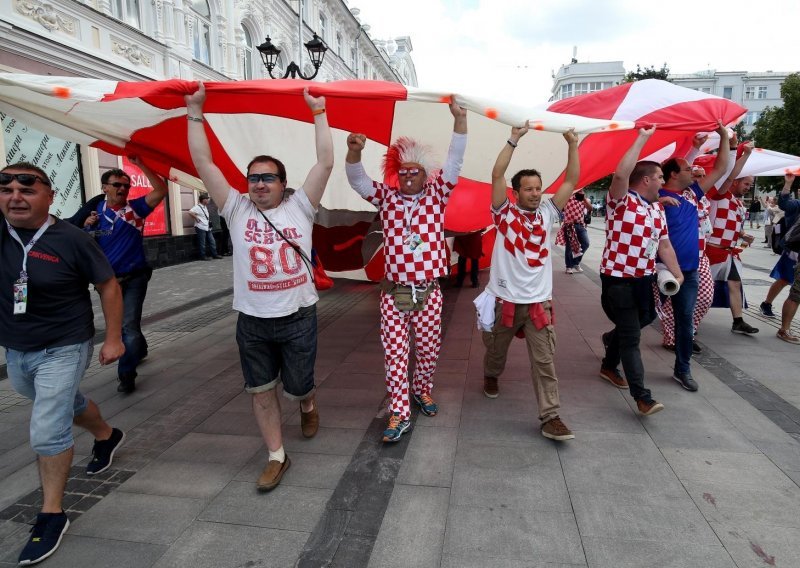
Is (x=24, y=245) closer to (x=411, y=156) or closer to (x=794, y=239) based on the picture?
(x=411, y=156)

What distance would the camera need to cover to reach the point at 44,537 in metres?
2.14

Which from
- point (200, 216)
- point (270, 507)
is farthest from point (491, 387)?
point (200, 216)

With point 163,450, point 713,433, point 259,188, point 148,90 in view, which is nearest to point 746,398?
point 713,433

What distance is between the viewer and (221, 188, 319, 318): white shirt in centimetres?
250

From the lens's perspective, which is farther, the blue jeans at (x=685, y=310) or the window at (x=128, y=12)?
the window at (x=128, y=12)

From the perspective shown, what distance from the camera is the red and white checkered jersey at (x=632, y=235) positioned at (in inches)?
128

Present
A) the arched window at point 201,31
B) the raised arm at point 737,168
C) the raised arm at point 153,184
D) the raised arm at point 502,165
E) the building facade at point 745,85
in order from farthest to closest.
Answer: the building facade at point 745,85 → the arched window at point 201,31 → the raised arm at point 737,168 → the raised arm at point 153,184 → the raised arm at point 502,165

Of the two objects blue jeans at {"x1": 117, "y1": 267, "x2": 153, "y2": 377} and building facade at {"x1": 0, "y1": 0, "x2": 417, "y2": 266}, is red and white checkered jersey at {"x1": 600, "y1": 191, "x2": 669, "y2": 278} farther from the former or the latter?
building facade at {"x1": 0, "y1": 0, "x2": 417, "y2": 266}

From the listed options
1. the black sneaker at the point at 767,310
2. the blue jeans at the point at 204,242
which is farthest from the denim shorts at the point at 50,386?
the blue jeans at the point at 204,242

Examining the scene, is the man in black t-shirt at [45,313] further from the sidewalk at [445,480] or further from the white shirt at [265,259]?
the white shirt at [265,259]

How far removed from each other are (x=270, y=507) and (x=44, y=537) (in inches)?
38.2

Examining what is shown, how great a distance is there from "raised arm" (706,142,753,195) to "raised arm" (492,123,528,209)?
2.40m

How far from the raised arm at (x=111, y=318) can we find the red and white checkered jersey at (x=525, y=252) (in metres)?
2.23

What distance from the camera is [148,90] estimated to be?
8.79ft
